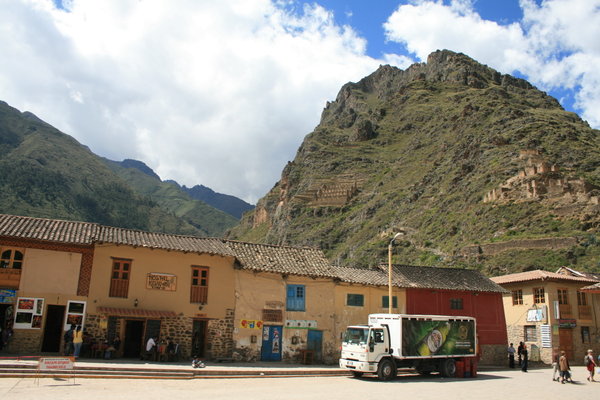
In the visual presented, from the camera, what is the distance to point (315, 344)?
27.5 m

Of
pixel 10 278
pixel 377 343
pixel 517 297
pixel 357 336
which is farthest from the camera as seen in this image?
pixel 517 297

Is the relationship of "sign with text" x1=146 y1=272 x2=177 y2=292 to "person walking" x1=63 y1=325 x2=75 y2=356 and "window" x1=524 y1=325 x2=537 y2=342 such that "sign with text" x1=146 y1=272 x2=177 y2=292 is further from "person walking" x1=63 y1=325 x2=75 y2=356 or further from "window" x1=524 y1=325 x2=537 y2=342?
"window" x1=524 y1=325 x2=537 y2=342

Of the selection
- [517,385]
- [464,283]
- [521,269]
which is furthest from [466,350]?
[521,269]

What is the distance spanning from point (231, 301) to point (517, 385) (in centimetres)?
1394

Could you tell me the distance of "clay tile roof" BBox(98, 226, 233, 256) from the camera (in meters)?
24.2

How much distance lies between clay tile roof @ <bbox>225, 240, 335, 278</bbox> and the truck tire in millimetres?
7863

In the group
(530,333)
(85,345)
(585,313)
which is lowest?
(85,345)

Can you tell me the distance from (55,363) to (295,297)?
13825 mm

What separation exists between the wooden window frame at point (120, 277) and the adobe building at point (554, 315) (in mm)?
25288

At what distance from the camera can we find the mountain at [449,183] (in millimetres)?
61762

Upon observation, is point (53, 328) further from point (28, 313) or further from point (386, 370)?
point (386, 370)

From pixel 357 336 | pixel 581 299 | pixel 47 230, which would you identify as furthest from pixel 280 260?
pixel 581 299

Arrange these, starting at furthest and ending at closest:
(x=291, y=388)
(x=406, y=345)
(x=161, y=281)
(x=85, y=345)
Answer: (x=161, y=281) → (x=85, y=345) → (x=406, y=345) → (x=291, y=388)

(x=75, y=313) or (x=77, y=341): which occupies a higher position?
(x=75, y=313)
